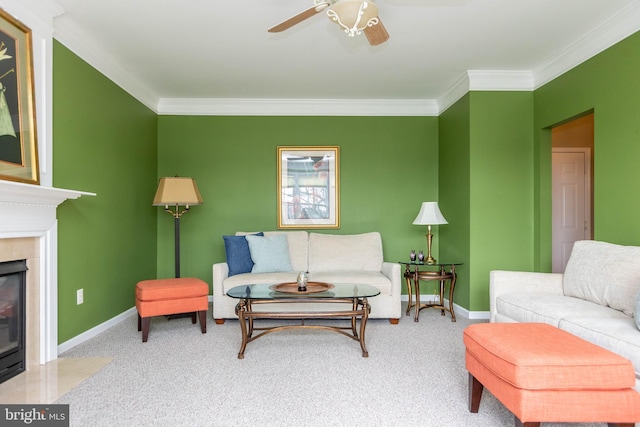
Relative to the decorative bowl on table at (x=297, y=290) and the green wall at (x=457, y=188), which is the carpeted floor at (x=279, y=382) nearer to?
the decorative bowl on table at (x=297, y=290)

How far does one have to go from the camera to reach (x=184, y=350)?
3303 mm

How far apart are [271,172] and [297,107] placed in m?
0.89

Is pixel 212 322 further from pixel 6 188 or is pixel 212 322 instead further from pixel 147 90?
pixel 147 90

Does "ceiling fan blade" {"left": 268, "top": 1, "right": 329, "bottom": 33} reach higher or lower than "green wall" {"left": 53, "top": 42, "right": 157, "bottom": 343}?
higher

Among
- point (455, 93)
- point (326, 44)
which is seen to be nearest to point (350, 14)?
point (326, 44)

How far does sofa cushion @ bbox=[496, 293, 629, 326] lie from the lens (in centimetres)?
252

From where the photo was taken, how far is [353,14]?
6.96ft

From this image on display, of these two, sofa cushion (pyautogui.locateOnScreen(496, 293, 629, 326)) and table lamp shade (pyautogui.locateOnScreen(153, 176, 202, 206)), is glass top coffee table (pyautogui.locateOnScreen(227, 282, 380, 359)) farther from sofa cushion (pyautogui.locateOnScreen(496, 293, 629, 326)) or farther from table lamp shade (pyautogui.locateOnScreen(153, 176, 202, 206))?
table lamp shade (pyautogui.locateOnScreen(153, 176, 202, 206))

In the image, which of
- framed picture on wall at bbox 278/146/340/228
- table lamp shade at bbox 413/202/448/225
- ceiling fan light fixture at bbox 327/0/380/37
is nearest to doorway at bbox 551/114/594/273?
table lamp shade at bbox 413/202/448/225

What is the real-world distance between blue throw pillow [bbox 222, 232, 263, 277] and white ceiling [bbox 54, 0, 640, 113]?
69.0 inches

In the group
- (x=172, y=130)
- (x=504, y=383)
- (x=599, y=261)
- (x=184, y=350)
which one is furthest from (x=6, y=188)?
(x=599, y=261)

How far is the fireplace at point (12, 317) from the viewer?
2.53m

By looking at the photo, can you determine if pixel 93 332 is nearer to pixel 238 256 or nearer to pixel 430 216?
pixel 238 256

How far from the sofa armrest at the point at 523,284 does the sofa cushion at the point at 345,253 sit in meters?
1.54
